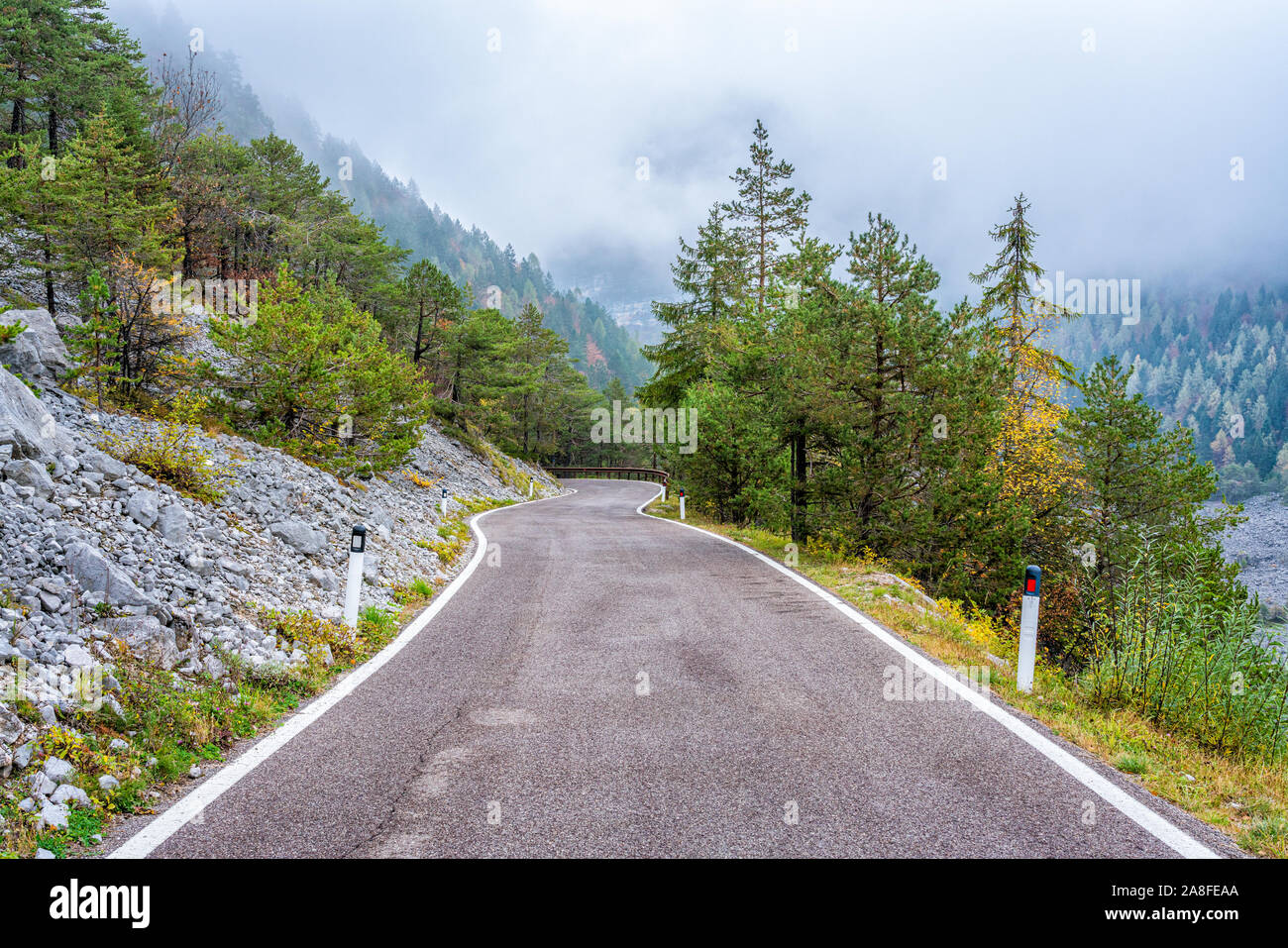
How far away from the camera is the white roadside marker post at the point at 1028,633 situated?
520 centimetres

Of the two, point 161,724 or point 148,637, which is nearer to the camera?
point 161,724

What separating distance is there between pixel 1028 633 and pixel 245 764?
19.0 ft

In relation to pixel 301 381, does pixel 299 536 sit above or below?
below

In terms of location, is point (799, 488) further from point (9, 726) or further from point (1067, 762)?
point (9, 726)

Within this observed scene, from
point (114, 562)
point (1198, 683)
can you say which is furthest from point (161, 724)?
point (1198, 683)

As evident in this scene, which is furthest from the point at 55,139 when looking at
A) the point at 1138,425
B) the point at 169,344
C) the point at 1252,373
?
the point at 1252,373

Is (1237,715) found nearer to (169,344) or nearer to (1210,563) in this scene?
(1210,563)

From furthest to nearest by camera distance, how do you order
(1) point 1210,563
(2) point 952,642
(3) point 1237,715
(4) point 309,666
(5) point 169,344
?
1. (1) point 1210,563
2. (5) point 169,344
3. (2) point 952,642
4. (4) point 309,666
5. (3) point 1237,715

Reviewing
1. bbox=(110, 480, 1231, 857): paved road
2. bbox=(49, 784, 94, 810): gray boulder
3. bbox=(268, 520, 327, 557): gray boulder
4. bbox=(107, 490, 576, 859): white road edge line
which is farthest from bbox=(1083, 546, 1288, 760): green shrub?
bbox=(268, 520, 327, 557): gray boulder

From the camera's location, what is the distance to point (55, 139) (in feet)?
91.0

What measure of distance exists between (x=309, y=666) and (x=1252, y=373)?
23841 centimetres

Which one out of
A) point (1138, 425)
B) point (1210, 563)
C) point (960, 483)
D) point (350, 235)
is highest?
point (350, 235)

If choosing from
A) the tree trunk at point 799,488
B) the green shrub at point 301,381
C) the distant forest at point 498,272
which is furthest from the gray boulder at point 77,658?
the distant forest at point 498,272

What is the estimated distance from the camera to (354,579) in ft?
21.2
